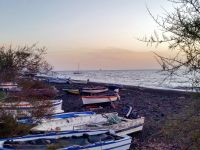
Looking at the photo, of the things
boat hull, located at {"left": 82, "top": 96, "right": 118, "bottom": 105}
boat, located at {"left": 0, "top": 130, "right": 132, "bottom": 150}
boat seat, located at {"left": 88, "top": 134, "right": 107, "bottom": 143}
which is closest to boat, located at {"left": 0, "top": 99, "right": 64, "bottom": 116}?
boat, located at {"left": 0, "top": 130, "right": 132, "bottom": 150}

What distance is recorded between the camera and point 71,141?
10617 mm

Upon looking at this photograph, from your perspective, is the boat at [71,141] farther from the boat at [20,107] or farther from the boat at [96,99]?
the boat at [96,99]

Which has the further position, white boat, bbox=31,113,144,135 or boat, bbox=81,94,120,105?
boat, bbox=81,94,120,105

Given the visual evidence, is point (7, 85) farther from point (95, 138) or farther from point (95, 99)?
point (95, 99)

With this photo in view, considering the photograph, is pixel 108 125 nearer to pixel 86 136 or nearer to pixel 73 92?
pixel 86 136

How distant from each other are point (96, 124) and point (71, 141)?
14.7ft

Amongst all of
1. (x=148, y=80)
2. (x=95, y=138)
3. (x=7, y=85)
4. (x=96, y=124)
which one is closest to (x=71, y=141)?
(x=95, y=138)

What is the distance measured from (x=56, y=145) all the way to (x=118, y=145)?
2334mm

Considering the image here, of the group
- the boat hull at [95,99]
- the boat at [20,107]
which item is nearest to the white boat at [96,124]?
the boat at [20,107]

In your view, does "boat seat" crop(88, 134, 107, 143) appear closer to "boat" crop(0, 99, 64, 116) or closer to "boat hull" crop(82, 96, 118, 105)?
"boat" crop(0, 99, 64, 116)

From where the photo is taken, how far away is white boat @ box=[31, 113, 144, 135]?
14172 mm

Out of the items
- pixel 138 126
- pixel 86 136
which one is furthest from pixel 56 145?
pixel 138 126

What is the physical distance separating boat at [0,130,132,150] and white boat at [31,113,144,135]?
2.73 metres

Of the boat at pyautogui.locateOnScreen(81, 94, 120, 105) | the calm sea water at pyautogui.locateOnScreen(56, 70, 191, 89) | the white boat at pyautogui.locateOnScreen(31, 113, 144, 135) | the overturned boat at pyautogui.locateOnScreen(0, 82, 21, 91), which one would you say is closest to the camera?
the calm sea water at pyautogui.locateOnScreen(56, 70, 191, 89)
